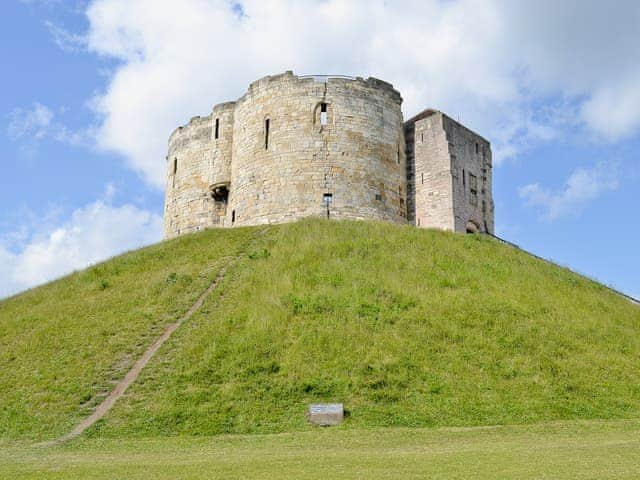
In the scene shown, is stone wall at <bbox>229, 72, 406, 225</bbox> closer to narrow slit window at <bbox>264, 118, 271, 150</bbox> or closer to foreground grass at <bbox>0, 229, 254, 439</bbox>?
narrow slit window at <bbox>264, 118, 271, 150</bbox>

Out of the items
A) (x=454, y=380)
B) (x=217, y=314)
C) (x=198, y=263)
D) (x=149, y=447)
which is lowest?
(x=149, y=447)

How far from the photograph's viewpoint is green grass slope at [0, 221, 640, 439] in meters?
15.1

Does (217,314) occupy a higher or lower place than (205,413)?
higher

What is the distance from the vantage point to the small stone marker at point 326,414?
46.8ft

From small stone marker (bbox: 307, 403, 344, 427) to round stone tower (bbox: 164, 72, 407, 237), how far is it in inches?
619

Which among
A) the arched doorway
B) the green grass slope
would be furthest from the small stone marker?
the arched doorway

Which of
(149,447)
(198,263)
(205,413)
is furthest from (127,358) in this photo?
(198,263)

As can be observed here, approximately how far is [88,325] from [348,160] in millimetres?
14035

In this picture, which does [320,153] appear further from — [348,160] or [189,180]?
[189,180]

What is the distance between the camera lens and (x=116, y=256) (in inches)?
1099

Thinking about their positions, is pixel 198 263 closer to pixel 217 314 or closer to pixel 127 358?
pixel 217 314

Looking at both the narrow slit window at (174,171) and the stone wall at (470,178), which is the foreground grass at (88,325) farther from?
the narrow slit window at (174,171)

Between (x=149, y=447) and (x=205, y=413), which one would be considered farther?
(x=205, y=413)

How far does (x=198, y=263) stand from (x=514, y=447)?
15.3 meters
